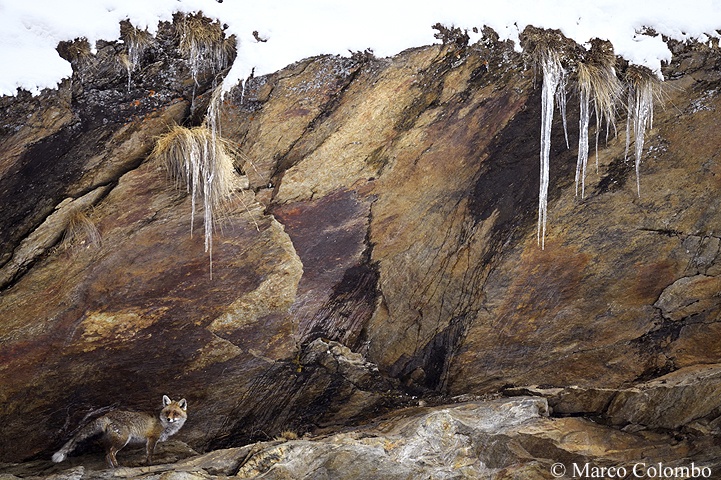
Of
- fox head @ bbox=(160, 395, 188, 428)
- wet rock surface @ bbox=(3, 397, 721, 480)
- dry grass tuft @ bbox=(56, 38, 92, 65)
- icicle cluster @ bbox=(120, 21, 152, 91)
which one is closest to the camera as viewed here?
wet rock surface @ bbox=(3, 397, 721, 480)

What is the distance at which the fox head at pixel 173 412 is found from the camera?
4.59 metres

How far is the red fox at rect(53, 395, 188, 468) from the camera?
14.6 ft

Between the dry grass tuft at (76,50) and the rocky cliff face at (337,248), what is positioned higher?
the dry grass tuft at (76,50)

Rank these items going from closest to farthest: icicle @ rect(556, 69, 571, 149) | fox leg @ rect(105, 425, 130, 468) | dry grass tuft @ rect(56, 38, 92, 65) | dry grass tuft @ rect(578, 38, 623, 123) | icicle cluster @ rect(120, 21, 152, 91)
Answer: fox leg @ rect(105, 425, 130, 468) → dry grass tuft @ rect(578, 38, 623, 123) → icicle @ rect(556, 69, 571, 149) → dry grass tuft @ rect(56, 38, 92, 65) → icicle cluster @ rect(120, 21, 152, 91)

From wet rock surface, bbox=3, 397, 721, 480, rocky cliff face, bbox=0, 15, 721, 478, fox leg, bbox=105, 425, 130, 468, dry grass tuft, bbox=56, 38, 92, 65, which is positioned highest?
dry grass tuft, bbox=56, 38, 92, 65

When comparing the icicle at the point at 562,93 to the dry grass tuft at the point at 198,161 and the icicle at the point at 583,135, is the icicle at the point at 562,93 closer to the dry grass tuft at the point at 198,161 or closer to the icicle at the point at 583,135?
the icicle at the point at 583,135

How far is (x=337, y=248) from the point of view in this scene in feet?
17.6

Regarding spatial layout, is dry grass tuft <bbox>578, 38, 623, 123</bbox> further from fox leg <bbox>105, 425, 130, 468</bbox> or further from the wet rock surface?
fox leg <bbox>105, 425, 130, 468</bbox>

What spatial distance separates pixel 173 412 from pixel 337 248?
2.20 metres

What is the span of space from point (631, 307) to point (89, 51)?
19.7 ft

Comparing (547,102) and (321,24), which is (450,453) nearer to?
(547,102)

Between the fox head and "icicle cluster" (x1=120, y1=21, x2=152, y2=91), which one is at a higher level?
"icicle cluster" (x1=120, y1=21, x2=152, y2=91)

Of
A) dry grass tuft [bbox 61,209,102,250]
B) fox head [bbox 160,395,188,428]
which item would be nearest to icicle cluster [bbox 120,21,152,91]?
dry grass tuft [bbox 61,209,102,250]

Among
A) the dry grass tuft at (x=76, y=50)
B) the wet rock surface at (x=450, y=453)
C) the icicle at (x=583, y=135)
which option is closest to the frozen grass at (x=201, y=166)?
the dry grass tuft at (x=76, y=50)
